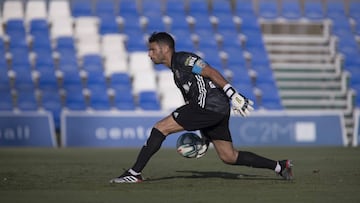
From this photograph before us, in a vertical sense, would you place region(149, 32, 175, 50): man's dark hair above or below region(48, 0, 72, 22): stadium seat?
below

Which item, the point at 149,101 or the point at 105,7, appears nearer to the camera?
the point at 149,101

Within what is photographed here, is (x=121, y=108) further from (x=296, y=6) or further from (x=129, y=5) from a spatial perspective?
(x=296, y=6)

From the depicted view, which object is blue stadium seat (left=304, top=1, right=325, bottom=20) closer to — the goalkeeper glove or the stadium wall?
the stadium wall

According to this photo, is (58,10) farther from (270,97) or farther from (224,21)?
(270,97)

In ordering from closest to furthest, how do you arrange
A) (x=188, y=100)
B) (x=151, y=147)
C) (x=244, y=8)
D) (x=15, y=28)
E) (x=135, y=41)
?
(x=151, y=147)
(x=188, y=100)
(x=15, y=28)
(x=135, y=41)
(x=244, y=8)

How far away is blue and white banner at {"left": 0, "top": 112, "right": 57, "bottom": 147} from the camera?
2467 centimetres

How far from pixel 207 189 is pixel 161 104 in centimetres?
1867

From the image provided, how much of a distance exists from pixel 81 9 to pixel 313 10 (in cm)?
947

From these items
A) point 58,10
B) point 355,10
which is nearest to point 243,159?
point 58,10

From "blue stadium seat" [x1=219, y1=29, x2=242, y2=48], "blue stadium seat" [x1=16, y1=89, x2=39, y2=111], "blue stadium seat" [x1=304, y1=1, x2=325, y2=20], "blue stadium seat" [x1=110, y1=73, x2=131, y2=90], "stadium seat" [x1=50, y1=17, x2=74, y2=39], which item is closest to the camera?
"blue stadium seat" [x1=16, y1=89, x2=39, y2=111]

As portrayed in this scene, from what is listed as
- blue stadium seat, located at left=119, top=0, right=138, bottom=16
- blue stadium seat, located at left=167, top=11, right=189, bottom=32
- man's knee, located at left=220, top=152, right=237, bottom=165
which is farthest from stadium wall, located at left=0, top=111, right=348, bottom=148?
man's knee, located at left=220, top=152, right=237, bottom=165

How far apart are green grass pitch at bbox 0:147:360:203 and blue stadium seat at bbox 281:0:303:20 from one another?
55.4ft

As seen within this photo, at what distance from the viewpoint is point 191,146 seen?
453 inches

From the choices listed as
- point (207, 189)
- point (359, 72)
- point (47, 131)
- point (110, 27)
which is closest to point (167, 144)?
point (47, 131)
